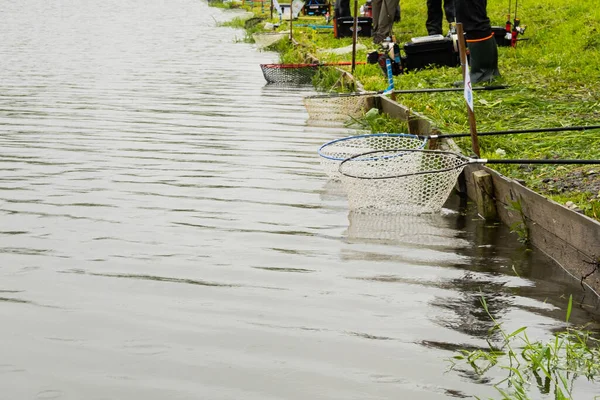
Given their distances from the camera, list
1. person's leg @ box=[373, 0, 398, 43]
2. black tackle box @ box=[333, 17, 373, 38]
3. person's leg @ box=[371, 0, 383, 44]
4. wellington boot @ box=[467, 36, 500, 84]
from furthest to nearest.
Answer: black tackle box @ box=[333, 17, 373, 38]
person's leg @ box=[371, 0, 383, 44]
person's leg @ box=[373, 0, 398, 43]
wellington boot @ box=[467, 36, 500, 84]

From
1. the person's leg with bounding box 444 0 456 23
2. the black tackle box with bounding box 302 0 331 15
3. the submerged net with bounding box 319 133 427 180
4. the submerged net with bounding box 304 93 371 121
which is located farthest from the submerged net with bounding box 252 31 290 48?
the submerged net with bounding box 319 133 427 180

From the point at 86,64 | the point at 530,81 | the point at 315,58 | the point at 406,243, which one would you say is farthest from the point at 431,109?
the point at 86,64

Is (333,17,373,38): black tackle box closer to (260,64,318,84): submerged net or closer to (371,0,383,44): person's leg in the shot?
(371,0,383,44): person's leg

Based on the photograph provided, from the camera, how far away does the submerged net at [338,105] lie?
43.3 ft

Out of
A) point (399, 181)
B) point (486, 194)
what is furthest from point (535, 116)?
point (399, 181)

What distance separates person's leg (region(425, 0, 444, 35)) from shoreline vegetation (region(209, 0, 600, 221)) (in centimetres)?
128

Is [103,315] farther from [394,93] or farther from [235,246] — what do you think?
[394,93]

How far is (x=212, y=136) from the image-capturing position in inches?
484

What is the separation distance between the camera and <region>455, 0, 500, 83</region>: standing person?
1234cm

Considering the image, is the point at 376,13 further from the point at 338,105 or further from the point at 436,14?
the point at 338,105

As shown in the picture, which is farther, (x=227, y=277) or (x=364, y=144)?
(x=364, y=144)

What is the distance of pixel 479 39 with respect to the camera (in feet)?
41.3

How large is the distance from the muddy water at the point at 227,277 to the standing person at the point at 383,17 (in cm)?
729

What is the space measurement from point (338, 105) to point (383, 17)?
716cm
